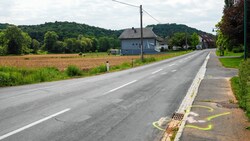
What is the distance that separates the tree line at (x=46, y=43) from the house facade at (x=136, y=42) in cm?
4541

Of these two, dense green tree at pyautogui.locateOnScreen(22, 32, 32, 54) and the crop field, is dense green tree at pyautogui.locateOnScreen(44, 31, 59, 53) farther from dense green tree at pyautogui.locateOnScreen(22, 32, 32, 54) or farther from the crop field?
the crop field

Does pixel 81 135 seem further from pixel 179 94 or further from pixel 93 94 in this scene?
pixel 179 94

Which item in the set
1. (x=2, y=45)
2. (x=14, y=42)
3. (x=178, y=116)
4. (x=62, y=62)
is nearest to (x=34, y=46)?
(x=2, y=45)

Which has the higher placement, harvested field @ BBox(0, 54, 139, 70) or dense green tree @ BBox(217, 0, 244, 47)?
dense green tree @ BBox(217, 0, 244, 47)

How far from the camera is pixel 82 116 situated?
28.1 feet

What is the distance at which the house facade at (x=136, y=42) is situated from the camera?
4018 inches

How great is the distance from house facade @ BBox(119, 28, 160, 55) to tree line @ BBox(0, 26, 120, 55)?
45.4m

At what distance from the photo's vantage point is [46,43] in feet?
473

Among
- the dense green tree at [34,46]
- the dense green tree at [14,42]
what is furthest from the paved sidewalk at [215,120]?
the dense green tree at [34,46]

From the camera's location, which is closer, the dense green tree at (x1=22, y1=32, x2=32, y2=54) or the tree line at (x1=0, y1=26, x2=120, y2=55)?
the tree line at (x1=0, y1=26, x2=120, y2=55)

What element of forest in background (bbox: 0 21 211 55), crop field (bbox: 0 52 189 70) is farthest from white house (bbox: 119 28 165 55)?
forest in background (bbox: 0 21 211 55)

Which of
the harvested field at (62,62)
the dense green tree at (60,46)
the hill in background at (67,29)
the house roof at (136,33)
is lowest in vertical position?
the harvested field at (62,62)

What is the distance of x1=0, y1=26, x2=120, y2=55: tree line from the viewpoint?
12106 cm

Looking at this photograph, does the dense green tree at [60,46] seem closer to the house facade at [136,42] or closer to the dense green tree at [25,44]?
the dense green tree at [25,44]
